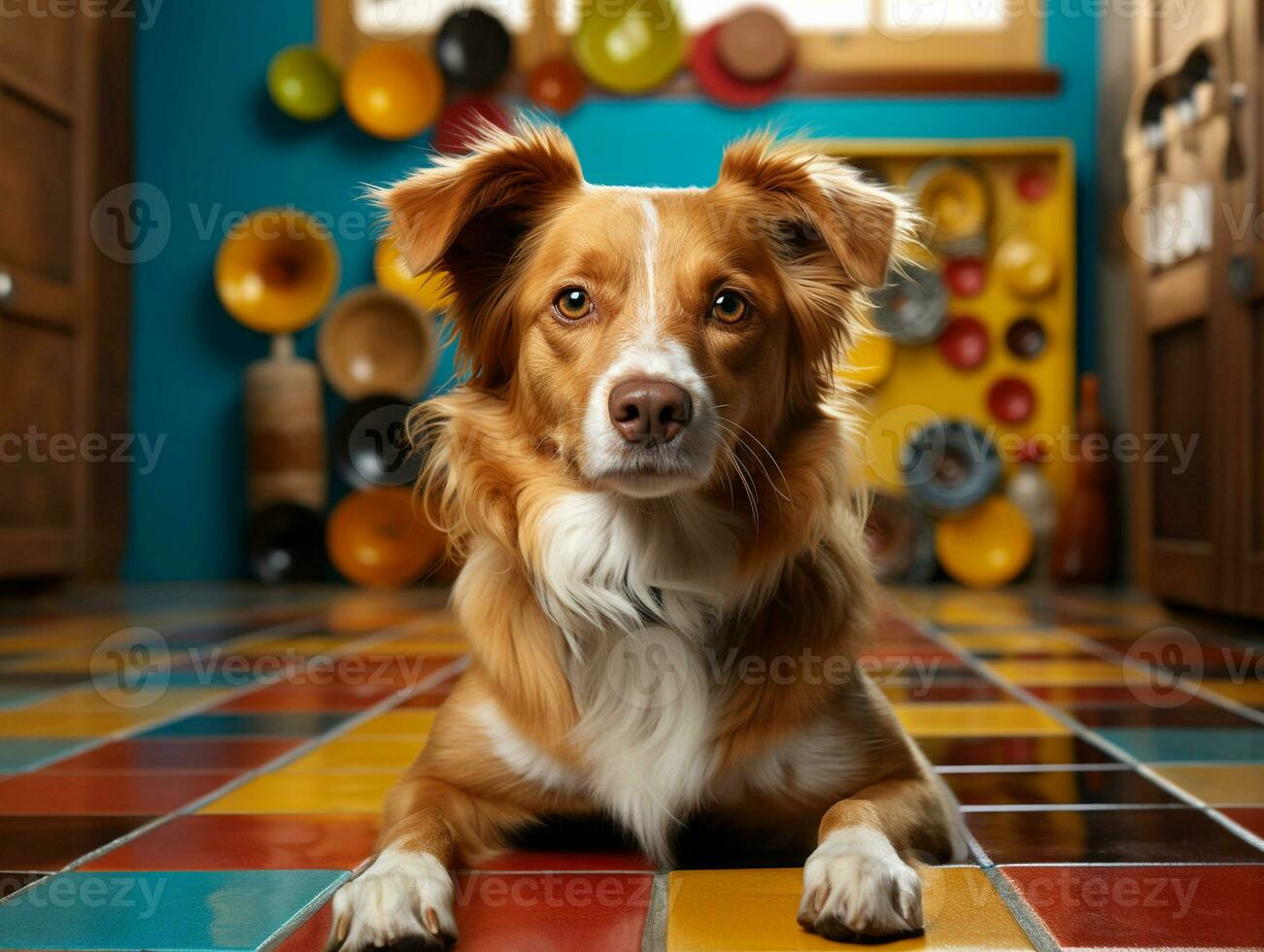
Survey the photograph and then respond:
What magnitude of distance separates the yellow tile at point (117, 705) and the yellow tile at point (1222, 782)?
7.10ft

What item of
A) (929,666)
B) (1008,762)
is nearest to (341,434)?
(929,666)

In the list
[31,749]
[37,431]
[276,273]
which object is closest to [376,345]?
[276,273]

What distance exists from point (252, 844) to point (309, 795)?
1.03 ft

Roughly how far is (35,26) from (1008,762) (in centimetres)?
519

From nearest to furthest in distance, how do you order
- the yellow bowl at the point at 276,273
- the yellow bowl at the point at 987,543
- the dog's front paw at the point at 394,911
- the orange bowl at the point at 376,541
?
the dog's front paw at the point at 394,911 < the yellow bowl at the point at 987,543 < the orange bowl at the point at 376,541 < the yellow bowl at the point at 276,273

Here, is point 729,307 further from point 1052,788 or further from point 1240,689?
point 1240,689

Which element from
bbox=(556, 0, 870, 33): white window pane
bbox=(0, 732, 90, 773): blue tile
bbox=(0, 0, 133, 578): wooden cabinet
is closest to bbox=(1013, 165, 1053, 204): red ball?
bbox=(556, 0, 870, 33): white window pane

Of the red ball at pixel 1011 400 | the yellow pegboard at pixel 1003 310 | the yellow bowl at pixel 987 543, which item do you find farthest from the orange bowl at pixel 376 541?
the red ball at pixel 1011 400

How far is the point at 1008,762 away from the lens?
230 centimetres

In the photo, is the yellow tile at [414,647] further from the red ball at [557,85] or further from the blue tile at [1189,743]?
the red ball at [557,85]

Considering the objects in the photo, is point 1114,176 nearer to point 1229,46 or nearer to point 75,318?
point 1229,46

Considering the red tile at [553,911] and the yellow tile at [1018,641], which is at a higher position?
the red tile at [553,911]

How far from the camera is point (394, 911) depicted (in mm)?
1294

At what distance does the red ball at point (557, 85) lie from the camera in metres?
6.82
